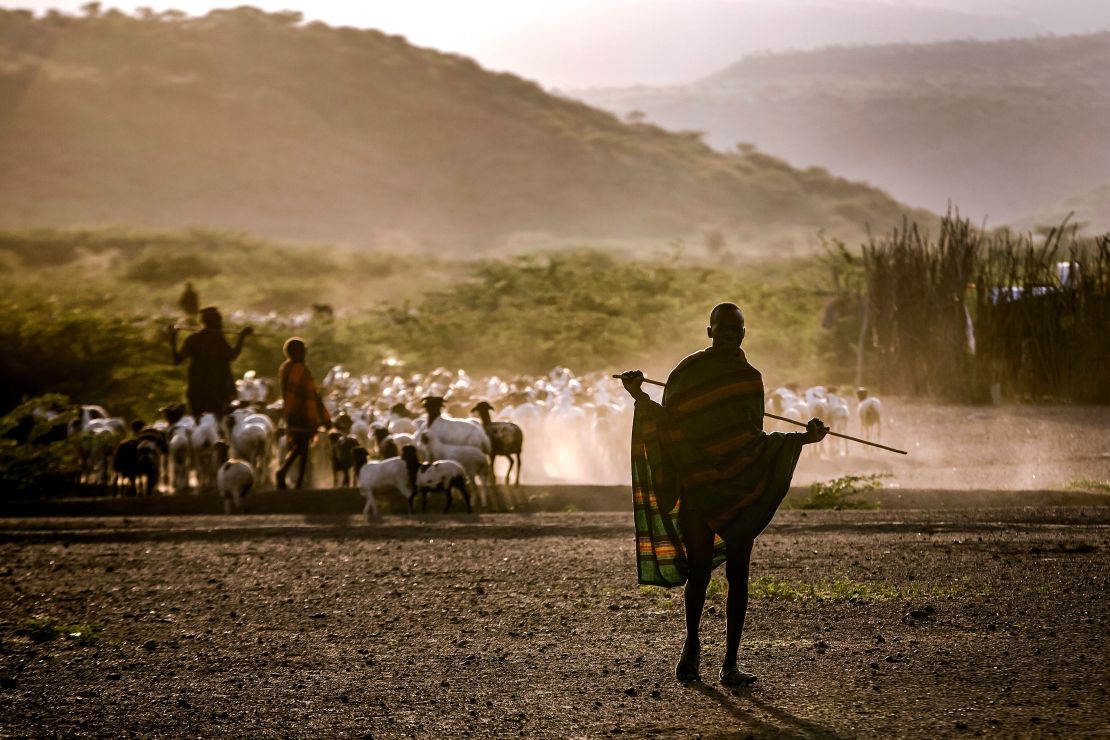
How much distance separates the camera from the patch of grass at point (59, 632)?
9117mm

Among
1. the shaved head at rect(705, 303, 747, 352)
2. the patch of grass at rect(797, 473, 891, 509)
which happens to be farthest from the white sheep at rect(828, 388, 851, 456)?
the shaved head at rect(705, 303, 747, 352)

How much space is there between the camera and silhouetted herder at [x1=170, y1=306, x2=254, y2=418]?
17.5 metres

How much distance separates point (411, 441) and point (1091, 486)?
8.20 meters

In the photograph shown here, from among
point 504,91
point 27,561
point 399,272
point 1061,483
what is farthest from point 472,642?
point 504,91

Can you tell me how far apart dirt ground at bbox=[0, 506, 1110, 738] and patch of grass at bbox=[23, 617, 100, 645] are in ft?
0.10

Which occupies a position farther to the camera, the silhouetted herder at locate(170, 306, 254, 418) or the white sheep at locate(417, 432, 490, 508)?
the silhouetted herder at locate(170, 306, 254, 418)

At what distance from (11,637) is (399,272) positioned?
76.2 meters

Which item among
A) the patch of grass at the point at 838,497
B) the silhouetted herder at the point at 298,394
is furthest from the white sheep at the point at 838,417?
the silhouetted herder at the point at 298,394

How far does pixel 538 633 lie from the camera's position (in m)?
8.92

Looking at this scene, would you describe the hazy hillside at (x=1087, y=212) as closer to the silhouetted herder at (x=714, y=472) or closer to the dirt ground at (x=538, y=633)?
the dirt ground at (x=538, y=633)

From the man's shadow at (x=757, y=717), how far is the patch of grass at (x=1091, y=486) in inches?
416

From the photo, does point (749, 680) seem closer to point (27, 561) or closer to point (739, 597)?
point (739, 597)

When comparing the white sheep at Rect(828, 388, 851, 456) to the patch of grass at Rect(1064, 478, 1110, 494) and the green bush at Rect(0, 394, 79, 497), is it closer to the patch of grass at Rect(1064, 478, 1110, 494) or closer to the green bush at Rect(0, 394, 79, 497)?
the patch of grass at Rect(1064, 478, 1110, 494)

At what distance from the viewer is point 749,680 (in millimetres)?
7312
